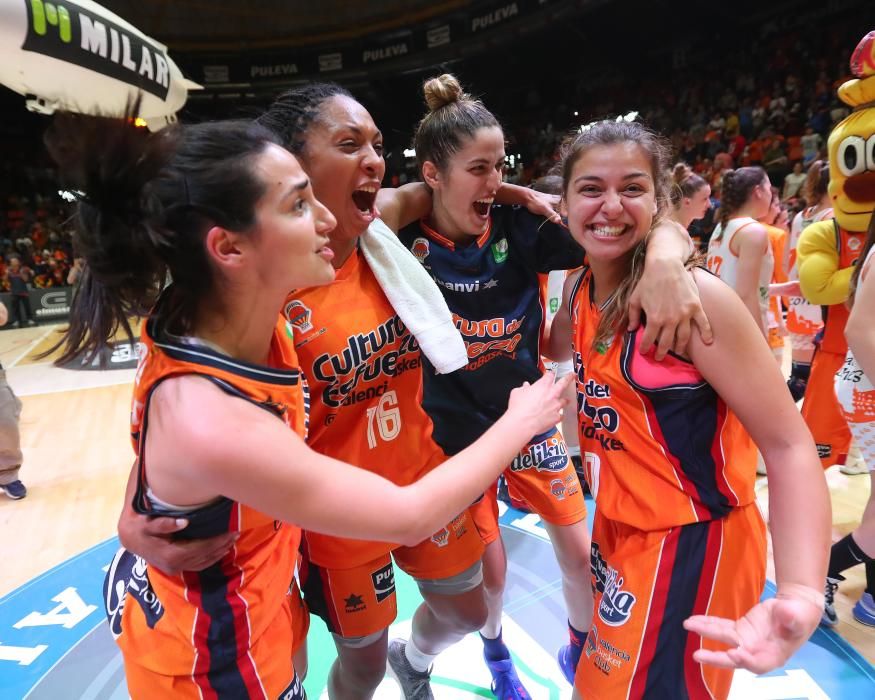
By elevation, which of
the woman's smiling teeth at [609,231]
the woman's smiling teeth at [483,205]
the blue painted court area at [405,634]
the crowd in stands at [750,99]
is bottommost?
the blue painted court area at [405,634]

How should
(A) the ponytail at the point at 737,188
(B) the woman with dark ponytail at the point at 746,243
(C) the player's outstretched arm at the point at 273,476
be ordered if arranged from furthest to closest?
(A) the ponytail at the point at 737,188, (B) the woman with dark ponytail at the point at 746,243, (C) the player's outstretched arm at the point at 273,476

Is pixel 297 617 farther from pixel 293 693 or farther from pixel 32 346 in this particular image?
pixel 32 346

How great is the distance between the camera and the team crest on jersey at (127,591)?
1.24 metres

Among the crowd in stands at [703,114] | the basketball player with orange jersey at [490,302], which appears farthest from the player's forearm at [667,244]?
the crowd in stands at [703,114]

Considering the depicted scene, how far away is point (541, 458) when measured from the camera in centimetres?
221

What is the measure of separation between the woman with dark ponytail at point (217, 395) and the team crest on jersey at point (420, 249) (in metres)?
0.80

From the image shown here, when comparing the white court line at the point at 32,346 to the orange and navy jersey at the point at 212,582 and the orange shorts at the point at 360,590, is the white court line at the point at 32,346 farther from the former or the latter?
the orange and navy jersey at the point at 212,582

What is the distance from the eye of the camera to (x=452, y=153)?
1996mm

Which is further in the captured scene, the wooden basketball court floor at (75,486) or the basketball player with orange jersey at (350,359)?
the wooden basketball court floor at (75,486)

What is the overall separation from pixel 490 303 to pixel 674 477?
928 mm

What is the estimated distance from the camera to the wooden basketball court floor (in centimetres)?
307

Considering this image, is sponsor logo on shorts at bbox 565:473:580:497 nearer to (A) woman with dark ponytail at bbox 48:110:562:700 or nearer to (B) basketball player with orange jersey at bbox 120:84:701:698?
(B) basketball player with orange jersey at bbox 120:84:701:698

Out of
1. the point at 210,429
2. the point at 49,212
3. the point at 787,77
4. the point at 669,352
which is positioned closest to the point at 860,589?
the point at 669,352

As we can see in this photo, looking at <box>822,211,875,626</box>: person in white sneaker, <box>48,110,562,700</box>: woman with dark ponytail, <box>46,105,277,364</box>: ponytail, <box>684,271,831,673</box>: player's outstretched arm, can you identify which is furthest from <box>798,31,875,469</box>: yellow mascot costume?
<box>46,105,277,364</box>: ponytail
